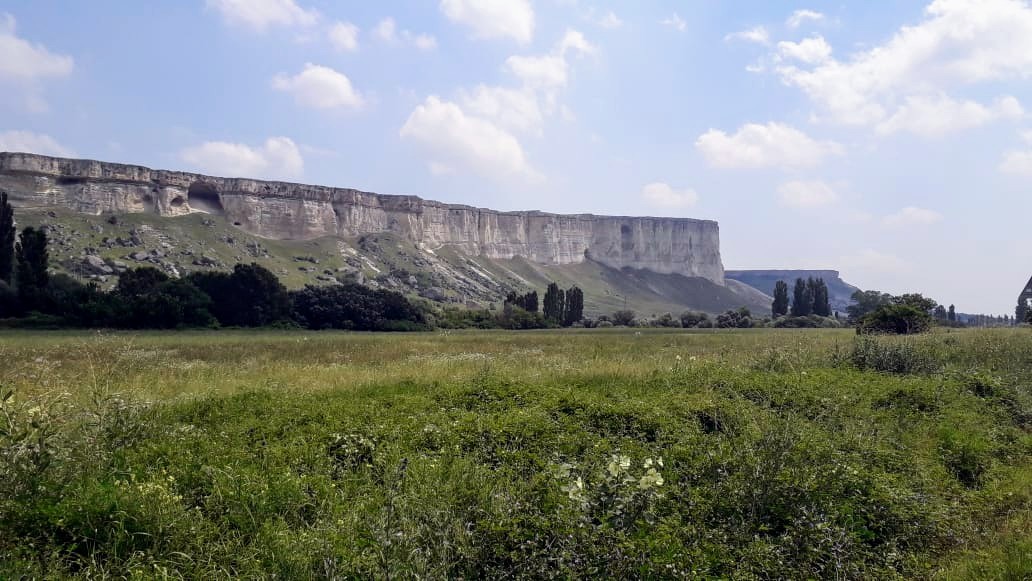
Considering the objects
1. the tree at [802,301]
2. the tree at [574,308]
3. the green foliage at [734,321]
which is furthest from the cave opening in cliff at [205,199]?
the tree at [802,301]

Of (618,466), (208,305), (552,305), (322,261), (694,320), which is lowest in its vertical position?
(694,320)

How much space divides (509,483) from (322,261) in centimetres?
12616

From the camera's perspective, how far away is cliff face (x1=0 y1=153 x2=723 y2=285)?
114812 mm

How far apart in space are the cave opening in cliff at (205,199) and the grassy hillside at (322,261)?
4679 millimetres

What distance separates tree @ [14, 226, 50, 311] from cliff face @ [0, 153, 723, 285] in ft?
245

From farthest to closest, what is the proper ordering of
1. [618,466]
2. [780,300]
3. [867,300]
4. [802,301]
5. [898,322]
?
[867,300], [780,300], [802,301], [898,322], [618,466]

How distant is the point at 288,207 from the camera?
467ft

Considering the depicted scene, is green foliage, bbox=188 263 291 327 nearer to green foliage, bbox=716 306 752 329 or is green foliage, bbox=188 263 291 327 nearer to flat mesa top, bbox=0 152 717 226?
green foliage, bbox=716 306 752 329

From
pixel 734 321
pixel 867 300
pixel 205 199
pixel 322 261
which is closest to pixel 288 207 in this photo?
→ pixel 205 199

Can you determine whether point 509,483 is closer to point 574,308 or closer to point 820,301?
point 574,308

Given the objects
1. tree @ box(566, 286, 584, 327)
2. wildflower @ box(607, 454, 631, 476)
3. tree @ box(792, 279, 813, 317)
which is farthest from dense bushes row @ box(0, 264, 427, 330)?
tree @ box(792, 279, 813, 317)

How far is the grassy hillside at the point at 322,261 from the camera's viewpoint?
97.8 m

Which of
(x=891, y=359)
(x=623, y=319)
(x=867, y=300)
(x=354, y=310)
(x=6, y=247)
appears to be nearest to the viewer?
(x=891, y=359)

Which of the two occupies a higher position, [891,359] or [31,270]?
[31,270]
